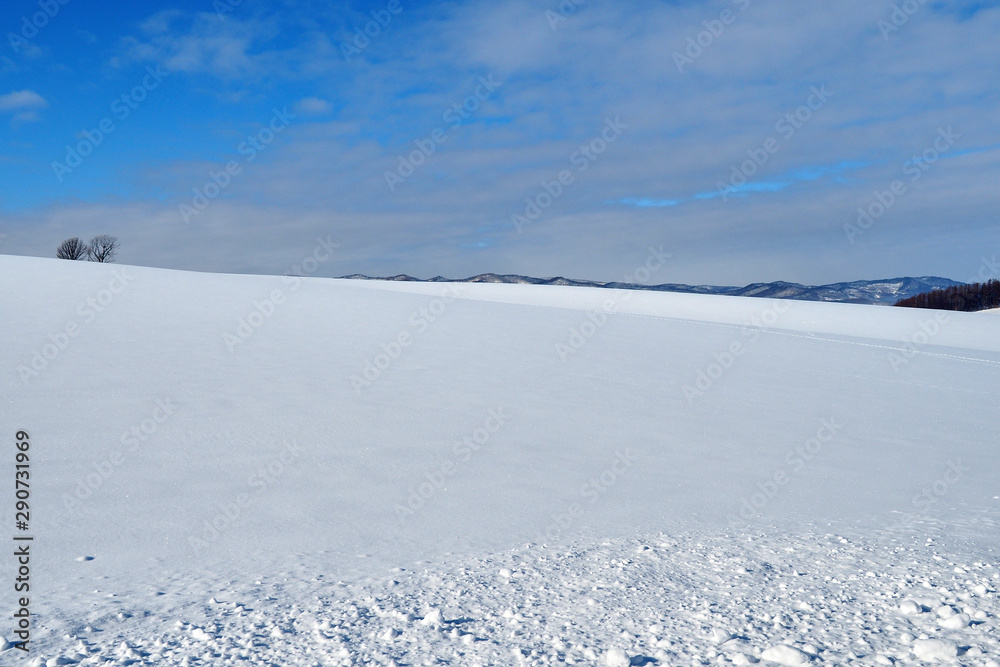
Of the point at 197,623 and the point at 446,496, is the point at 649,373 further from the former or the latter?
the point at 197,623

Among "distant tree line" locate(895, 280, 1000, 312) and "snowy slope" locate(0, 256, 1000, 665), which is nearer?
"snowy slope" locate(0, 256, 1000, 665)

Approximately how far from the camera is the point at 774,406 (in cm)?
850

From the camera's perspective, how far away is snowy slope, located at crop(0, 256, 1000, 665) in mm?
2680

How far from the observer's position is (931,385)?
10891mm

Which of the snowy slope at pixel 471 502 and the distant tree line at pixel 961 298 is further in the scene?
the distant tree line at pixel 961 298

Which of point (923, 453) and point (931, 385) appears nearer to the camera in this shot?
point (923, 453)

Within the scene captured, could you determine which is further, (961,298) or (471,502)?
(961,298)

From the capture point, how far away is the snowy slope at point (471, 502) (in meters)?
2.68

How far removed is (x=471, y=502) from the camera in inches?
178

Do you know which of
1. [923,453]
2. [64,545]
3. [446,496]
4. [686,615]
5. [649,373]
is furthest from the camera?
[649,373]

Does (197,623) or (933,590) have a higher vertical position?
(933,590)

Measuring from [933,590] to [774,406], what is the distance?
5.66m

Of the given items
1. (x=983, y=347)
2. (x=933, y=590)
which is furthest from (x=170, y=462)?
(x=983, y=347)

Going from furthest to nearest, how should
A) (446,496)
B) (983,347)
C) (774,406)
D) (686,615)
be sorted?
(983,347)
(774,406)
(446,496)
(686,615)
